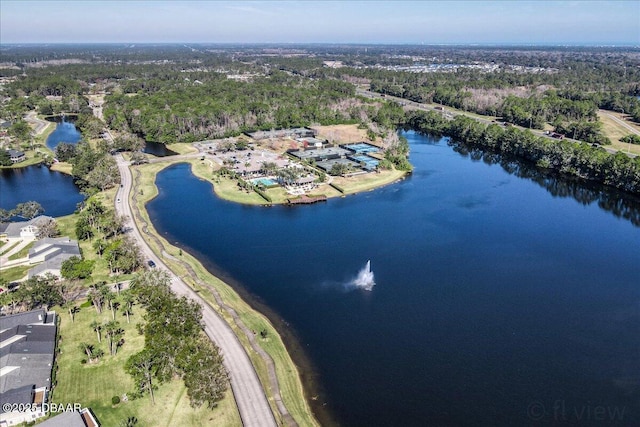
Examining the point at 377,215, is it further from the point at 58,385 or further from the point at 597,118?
the point at 597,118

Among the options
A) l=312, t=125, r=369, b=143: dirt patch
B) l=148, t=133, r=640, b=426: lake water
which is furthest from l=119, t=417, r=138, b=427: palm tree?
l=312, t=125, r=369, b=143: dirt patch

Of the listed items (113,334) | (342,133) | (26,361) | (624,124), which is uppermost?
(624,124)

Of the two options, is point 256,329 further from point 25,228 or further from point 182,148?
point 182,148

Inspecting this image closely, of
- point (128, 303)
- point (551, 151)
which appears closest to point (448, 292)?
point (128, 303)

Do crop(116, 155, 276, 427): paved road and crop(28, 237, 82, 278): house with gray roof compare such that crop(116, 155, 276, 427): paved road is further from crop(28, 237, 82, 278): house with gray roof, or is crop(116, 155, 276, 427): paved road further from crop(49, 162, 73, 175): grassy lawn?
crop(49, 162, 73, 175): grassy lawn

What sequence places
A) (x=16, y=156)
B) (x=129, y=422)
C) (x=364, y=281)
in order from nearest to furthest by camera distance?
(x=129, y=422) → (x=364, y=281) → (x=16, y=156)

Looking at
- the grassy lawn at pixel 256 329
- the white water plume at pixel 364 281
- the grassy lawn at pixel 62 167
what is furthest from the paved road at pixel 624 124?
the grassy lawn at pixel 62 167
